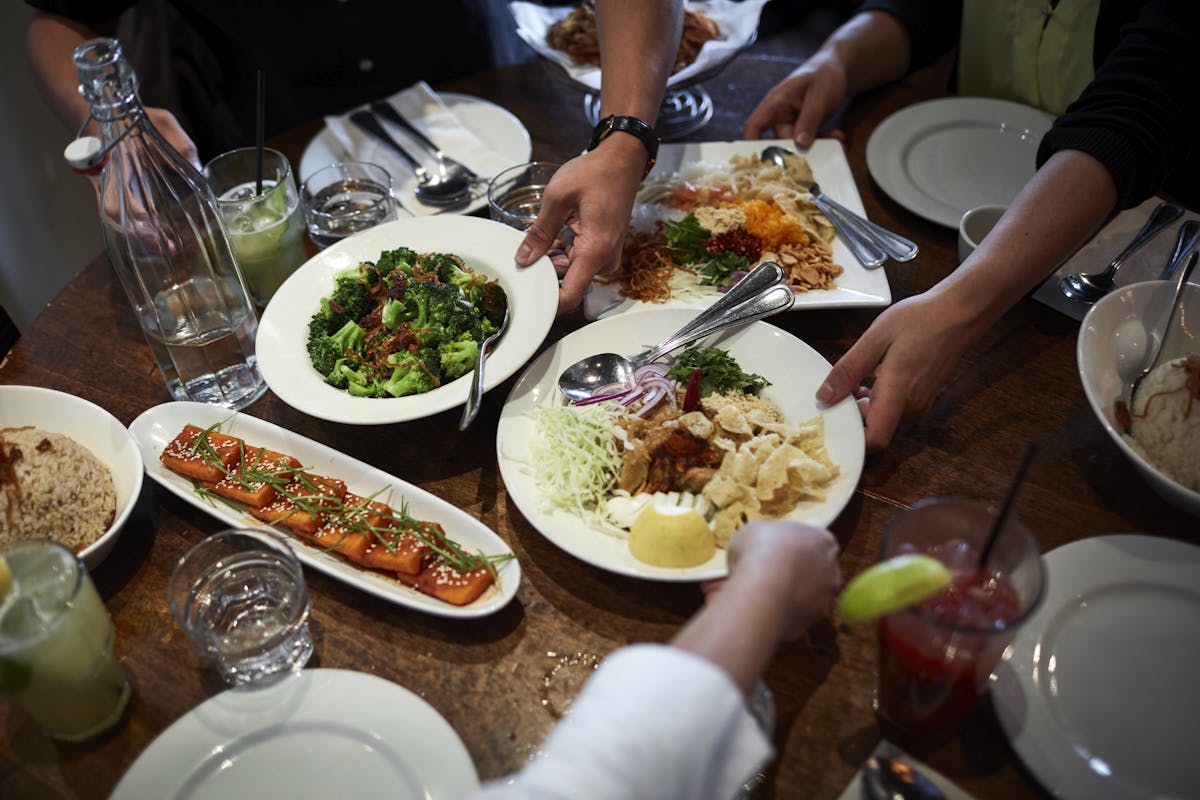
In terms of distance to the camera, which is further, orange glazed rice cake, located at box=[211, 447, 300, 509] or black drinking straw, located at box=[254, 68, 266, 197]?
black drinking straw, located at box=[254, 68, 266, 197]

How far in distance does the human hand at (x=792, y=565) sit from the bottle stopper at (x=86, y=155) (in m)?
1.60

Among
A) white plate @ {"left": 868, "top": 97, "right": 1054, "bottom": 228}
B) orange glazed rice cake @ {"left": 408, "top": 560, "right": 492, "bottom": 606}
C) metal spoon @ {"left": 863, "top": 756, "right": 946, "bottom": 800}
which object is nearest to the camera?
metal spoon @ {"left": 863, "top": 756, "right": 946, "bottom": 800}

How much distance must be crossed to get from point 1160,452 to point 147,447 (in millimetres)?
2244

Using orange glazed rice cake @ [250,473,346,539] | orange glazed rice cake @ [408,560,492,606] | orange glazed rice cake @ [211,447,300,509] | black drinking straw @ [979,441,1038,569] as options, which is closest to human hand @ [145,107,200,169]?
orange glazed rice cake @ [211,447,300,509]

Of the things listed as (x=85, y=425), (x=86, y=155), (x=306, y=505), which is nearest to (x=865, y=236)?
(x=306, y=505)

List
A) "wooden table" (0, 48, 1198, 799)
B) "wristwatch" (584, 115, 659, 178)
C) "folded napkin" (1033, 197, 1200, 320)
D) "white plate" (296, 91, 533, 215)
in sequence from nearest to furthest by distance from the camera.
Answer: "wooden table" (0, 48, 1198, 799) < "folded napkin" (1033, 197, 1200, 320) < "wristwatch" (584, 115, 659, 178) < "white plate" (296, 91, 533, 215)

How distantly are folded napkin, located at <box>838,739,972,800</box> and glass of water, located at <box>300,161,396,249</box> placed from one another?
2001mm

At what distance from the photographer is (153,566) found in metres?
1.79

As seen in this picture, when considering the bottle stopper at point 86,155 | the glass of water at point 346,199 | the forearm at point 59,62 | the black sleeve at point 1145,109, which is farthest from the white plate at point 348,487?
the black sleeve at point 1145,109

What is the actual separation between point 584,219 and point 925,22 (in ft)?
5.69

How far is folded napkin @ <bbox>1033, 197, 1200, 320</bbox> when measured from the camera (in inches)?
87.3

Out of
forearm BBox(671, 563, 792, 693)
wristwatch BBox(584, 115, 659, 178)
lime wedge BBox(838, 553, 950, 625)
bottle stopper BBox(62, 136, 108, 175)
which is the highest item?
bottle stopper BBox(62, 136, 108, 175)

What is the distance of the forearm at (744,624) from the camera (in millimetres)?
1233

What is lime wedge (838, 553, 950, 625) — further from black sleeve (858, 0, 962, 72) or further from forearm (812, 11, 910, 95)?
black sleeve (858, 0, 962, 72)
